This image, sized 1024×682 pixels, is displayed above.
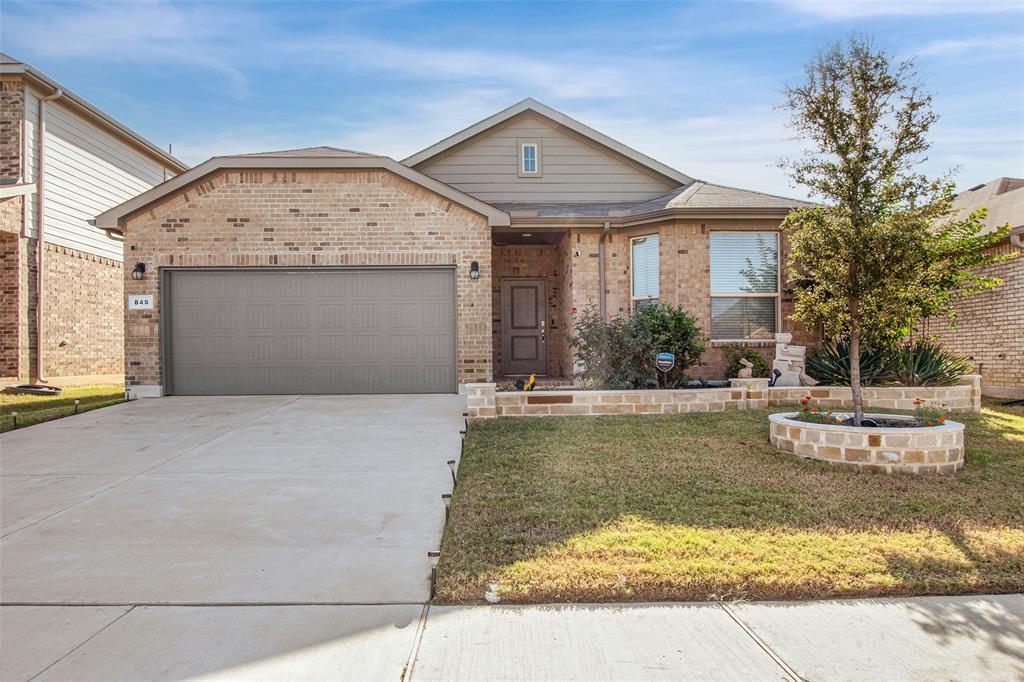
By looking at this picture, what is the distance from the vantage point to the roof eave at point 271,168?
10711mm

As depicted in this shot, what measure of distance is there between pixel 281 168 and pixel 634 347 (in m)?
6.94

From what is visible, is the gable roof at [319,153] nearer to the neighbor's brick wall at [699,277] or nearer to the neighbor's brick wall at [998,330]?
the neighbor's brick wall at [699,277]

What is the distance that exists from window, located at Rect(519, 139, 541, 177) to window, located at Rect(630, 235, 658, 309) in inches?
119

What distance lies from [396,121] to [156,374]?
8.08m

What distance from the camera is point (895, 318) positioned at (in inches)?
255

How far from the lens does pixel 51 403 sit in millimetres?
10969

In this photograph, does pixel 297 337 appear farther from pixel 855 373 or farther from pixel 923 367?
pixel 923 367

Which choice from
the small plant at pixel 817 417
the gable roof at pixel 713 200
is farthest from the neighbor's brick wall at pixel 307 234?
the small plant at pixel 817 417

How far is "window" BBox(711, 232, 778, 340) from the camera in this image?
11492 millimetres

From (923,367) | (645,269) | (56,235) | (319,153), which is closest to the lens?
(923,367)

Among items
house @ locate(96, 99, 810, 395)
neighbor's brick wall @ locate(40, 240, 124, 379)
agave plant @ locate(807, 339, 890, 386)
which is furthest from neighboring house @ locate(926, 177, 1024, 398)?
neighbor's brick wall @ locate(40, 240, 124, 379)

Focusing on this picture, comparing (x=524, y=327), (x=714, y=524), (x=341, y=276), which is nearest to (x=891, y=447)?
(x=714, y=524)

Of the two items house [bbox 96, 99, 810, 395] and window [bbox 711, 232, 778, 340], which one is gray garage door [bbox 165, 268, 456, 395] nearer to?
house [bbox 96, 99, 810, 395]

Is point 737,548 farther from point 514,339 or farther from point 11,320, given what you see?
point 11,320
